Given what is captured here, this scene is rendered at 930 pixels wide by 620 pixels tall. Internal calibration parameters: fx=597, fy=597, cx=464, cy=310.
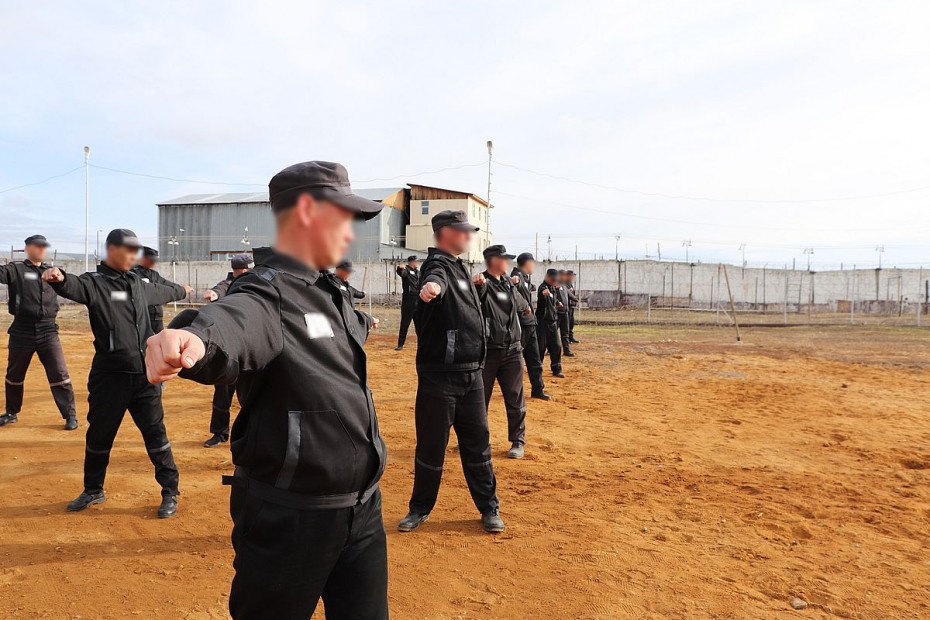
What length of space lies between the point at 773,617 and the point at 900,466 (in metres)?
3.85

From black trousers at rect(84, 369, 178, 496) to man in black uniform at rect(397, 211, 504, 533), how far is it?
77.5 inches

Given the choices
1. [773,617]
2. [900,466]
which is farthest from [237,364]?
[900,466]

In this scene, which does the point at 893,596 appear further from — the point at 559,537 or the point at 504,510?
the point at 504,510

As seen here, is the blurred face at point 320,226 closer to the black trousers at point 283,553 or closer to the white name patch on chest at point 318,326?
the white name patch on chest at point 318,326

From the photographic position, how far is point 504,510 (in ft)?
15.9

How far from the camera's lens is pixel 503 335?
5.75 metres

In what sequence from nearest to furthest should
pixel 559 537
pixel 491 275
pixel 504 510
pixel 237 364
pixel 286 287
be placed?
pixel 237 364, pixel 286 287, pixel 559 537, pixel 504 510, pixel 491 275

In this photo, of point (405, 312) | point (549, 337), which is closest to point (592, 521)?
point (549, 337)

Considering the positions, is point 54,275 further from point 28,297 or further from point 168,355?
point 28,297

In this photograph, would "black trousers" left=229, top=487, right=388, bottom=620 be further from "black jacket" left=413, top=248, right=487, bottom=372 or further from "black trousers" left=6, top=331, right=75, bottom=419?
"black trousers" left=6, top=331, right=75, bottom=419

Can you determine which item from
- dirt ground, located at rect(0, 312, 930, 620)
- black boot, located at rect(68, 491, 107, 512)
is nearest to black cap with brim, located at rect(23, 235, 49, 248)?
dirt ground, located at rect(0, 312, 930, 620)

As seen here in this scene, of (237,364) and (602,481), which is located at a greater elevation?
(237,364)

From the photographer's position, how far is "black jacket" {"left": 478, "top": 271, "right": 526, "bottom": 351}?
18.5 ft

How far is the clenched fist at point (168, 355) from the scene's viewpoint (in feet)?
4.43
